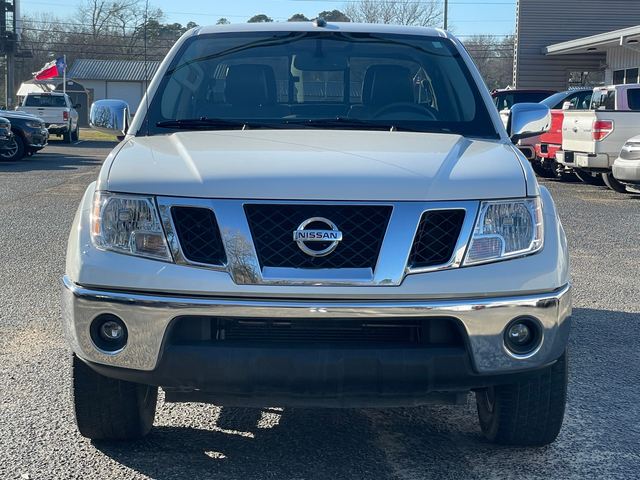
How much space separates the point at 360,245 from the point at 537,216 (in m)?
0.68

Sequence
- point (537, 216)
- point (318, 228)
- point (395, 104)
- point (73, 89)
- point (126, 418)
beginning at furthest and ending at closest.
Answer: point (73, 89) < point (395, 104) < point (126, 418) < point (537, 216) < point (318, 228)

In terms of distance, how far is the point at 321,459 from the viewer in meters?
3.30

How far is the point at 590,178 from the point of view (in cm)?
1614

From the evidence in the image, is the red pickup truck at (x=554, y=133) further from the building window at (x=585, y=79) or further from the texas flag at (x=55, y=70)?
the texas flag at (x=55, y=70)

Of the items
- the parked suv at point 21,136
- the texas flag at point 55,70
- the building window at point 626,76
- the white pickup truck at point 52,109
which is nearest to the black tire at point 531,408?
the parked suv at point 21,136

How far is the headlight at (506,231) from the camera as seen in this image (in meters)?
2.91

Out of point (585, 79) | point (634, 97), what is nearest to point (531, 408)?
point (634, 97)

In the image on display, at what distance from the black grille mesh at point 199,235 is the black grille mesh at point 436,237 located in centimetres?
66

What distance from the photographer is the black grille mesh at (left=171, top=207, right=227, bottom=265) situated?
2867mm

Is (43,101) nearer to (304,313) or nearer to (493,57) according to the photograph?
(304,313)

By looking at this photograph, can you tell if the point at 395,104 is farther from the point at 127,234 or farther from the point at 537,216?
the point at 127,234

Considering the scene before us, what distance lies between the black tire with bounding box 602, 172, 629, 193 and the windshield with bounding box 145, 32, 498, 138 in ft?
35.8

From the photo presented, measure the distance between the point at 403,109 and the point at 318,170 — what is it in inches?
54.4

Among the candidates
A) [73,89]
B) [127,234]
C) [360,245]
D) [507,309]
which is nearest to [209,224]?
[127,234]
